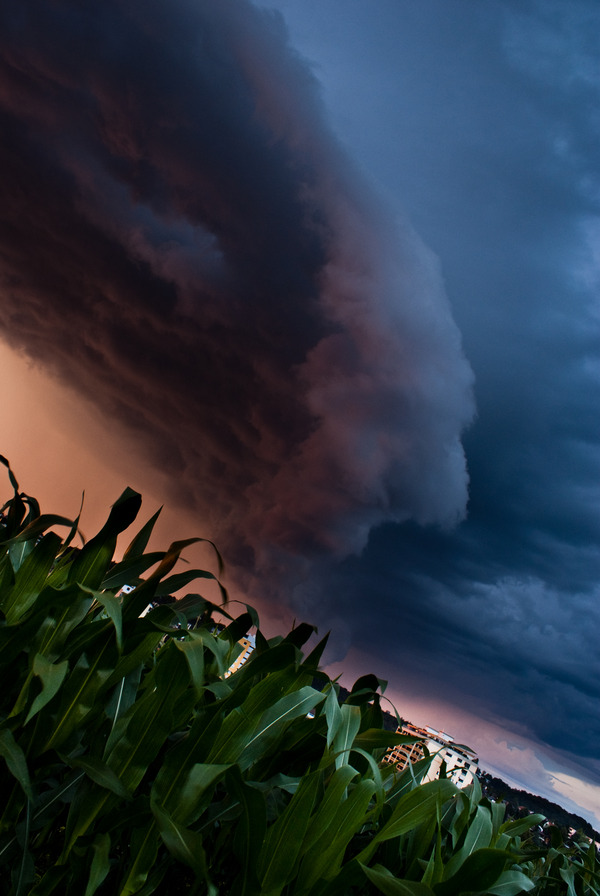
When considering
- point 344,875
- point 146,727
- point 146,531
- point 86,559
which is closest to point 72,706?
point 146,727

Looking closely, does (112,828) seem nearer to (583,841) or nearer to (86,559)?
(86,559)

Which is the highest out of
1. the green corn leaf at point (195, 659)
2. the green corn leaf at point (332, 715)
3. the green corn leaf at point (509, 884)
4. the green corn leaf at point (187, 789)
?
the green corn leaf at point (332, 715)

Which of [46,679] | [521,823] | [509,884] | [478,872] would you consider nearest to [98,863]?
[46,679]

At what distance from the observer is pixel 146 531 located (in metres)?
1.23

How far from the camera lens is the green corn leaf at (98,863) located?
82 centimetres

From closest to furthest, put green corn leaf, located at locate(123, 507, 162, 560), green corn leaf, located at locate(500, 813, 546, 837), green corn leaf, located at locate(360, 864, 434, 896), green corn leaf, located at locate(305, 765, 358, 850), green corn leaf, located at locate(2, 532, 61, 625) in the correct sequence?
green corn leaf, located at locate(360, 864, 434, 896) → green corn leaf, located at locate(305, 765, 358, 850) → green corn leaf, located at locate(2, 532, 61, 625) → green corn leaf, located at locate(123, 507, 162, 560) → green corn leaf, located at locate(500, 813, 546, 837)

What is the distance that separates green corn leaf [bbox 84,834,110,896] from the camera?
823mm

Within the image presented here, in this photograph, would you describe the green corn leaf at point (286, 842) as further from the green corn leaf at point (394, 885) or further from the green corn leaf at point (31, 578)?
the green corn leaf at point (31, 578)

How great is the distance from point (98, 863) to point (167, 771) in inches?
6.1

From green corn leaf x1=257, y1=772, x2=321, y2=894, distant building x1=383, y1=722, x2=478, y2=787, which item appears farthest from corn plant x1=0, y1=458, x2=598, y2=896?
distant building x1=383, y1=722, x2=478, y2=787

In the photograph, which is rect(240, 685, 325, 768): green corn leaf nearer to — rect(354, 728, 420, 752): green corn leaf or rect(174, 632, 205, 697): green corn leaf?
rect(174, 632, 205, 697): green corn leaf

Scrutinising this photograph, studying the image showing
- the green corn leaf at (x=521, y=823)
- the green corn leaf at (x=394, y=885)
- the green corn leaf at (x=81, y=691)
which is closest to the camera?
the green corn leaf at (x=394, y=885)

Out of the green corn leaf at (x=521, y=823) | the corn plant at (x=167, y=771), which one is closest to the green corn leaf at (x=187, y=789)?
the corn plant at (x=167, y=771)

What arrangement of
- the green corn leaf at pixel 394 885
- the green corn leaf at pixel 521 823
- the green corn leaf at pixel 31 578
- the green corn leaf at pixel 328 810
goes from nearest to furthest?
the green corn leaf at pixel 394 885
the green corn leaf at pixel 328 810
the green corn leaf at pixel 31 578
the green corn leaf at pixel 521 823
